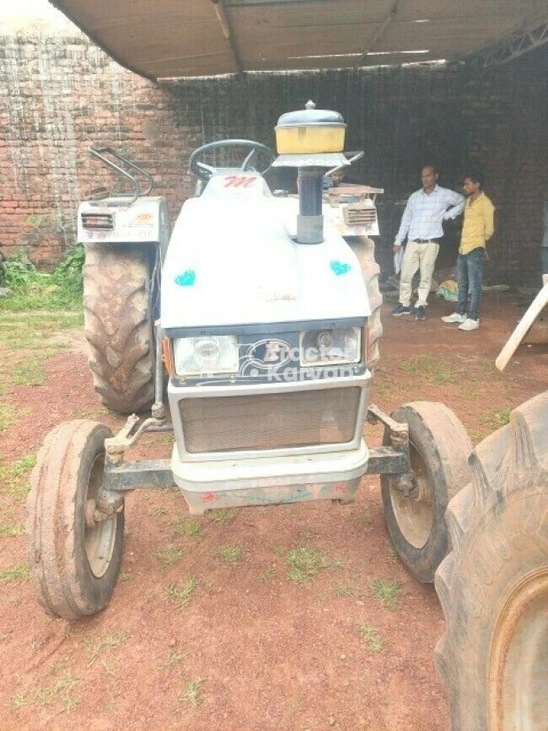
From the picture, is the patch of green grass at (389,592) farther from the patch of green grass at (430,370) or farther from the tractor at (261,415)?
the patch of green grass at (430,370)

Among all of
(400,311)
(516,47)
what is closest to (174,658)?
(400,311)

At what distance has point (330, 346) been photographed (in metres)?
2.20

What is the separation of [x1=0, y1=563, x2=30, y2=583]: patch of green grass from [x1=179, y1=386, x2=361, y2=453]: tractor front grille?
3.86 ft

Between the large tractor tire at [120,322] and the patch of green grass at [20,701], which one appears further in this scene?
the large tractor tire at [120,322]

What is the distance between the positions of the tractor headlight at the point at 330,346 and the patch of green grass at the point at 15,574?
1695mm

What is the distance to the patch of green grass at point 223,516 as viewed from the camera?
3.20 m

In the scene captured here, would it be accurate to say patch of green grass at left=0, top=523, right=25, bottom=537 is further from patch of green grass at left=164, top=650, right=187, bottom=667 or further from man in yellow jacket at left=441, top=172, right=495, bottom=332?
man in yellow jacket at left=441, top=172, right=495, bottom=332

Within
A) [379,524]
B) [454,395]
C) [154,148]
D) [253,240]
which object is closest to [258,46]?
[154,148]

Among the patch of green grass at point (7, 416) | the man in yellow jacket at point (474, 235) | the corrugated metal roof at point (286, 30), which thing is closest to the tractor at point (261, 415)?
the patch of green grass at point (7, 416)

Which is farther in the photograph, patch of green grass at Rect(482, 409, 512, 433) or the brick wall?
the brick wall

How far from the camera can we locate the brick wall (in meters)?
8.02

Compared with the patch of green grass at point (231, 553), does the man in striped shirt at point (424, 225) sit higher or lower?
higher

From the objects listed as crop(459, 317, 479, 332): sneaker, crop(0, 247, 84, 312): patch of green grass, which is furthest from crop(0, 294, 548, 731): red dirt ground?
crop(0, 247, 84, 312): patch of green grass

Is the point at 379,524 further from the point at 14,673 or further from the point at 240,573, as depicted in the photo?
the point at 14,673
